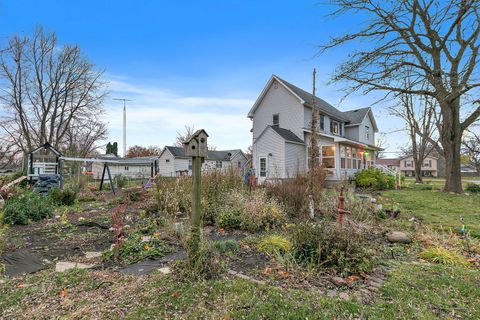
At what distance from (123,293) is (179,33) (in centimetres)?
1092

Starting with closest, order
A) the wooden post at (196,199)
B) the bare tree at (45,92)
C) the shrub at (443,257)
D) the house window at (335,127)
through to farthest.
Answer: the wooden post at (196,199) → the shrub at (443,257) → the bare tree at (45,92) → the house window at (335,127)

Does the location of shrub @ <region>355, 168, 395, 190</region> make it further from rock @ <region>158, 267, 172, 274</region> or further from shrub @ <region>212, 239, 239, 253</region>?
rock @ <region>158, 267, 172, 274</region>

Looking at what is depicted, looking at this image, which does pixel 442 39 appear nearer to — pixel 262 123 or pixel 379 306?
pixel 262 123

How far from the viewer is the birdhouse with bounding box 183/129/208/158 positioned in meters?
3.20

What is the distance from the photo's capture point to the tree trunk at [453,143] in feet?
42.7

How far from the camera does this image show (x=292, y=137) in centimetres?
1750

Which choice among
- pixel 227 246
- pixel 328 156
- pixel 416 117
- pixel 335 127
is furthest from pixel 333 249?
pixel 416 117

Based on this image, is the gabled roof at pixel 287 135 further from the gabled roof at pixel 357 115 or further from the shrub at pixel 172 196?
the shrub at pixel 172 196

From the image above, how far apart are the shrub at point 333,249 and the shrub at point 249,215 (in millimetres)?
1774

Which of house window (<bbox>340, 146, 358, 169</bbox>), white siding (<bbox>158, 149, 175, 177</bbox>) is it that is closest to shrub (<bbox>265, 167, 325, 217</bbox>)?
house window (<bbox>340, 146, 358, 169</bbox>)

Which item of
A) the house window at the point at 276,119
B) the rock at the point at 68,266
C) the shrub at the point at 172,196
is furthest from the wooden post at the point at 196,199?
the house window at the point at 276,119

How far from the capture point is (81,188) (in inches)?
468

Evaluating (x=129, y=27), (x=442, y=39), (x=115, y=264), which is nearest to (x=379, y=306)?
(x=115, y=264)

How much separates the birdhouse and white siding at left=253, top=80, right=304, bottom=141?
15.8m
